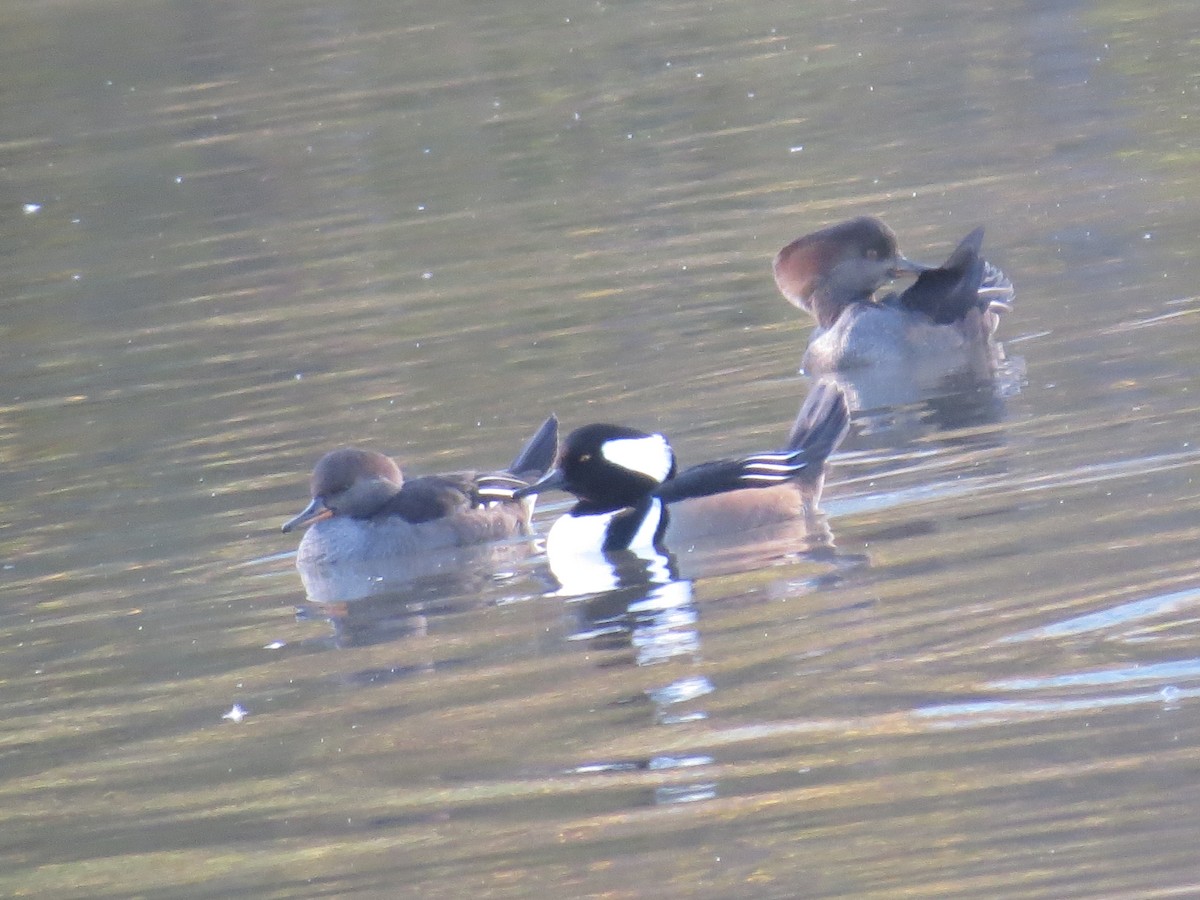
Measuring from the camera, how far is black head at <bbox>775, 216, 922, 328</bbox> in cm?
1352

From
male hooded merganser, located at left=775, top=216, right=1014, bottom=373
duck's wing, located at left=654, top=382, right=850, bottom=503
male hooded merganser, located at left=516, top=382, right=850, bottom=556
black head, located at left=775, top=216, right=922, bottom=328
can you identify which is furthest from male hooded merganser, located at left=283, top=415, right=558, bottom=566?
black head, located at left=775, top=216, right=922, bottom=328

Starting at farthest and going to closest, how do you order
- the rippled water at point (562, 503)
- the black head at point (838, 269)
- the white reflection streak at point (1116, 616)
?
the black head at point (838, 269), the white reflection streak at point (1116, 616), the rippled water at point (562, 503)

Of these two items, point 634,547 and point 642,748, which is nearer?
point 642,748

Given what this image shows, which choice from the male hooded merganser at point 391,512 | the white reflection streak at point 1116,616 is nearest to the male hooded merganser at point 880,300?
the male hooded merganser at point 391,512

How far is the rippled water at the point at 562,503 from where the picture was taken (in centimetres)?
632

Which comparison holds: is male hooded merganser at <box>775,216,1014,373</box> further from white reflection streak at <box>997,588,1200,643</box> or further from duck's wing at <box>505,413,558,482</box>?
white reflection streak at <box>997,588,1200,643</box>

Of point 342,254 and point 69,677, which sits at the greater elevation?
point 342,254

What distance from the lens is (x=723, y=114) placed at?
21.3m

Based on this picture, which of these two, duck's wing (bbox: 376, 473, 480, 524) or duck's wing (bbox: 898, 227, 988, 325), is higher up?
duck's wing (bbox: 898, 227, 988, 325)

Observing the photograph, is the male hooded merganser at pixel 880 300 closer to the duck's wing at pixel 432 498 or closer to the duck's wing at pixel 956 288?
the duck's wing at pixel 956 288

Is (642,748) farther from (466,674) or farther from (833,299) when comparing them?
(833,299)

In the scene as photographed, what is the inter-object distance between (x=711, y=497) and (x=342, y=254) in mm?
8273

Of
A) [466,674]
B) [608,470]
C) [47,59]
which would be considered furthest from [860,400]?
[47,59]

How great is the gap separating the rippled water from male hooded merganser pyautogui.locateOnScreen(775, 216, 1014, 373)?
0.96ft
